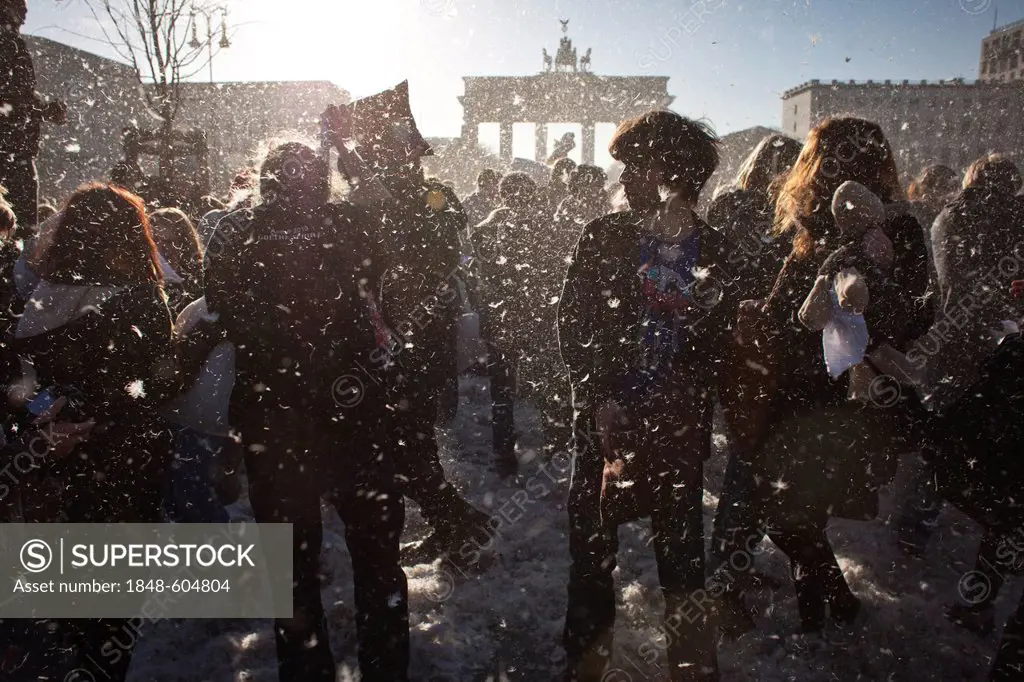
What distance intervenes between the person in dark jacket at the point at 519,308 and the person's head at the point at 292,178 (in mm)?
2771

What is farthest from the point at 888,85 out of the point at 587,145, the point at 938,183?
the point at 938,183

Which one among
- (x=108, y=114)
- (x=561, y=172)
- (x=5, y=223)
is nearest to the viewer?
(x=5, y=223)

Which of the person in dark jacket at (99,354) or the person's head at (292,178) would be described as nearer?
the person's head at (292,178)

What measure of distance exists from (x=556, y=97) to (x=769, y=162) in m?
32.3

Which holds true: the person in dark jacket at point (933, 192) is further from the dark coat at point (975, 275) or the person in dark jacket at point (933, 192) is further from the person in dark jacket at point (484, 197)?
the person in dark jacket at point (484, 197)

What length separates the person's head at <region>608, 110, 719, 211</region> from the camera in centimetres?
229

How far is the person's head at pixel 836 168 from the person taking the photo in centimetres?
248

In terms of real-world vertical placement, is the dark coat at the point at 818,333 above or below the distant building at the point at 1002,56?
below

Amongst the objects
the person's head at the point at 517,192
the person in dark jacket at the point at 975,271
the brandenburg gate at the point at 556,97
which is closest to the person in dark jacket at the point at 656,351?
the person in dark jacket at the point at 975,271

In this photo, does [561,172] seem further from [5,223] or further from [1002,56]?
[1002,56]

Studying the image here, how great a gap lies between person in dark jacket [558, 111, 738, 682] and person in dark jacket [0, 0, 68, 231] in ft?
15.6

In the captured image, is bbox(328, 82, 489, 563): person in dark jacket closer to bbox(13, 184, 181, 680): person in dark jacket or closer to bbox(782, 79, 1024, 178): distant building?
bbox(13, 184, 181, 680): person in dark jacket

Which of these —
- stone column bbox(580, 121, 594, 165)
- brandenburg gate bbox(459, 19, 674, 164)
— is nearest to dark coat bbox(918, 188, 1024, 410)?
brandenburg gate bbox(459, 19, 674, 164)

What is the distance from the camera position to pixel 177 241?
399 centimetres
